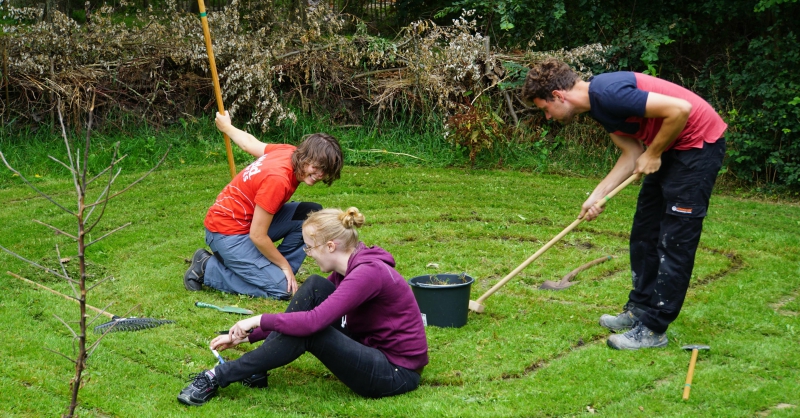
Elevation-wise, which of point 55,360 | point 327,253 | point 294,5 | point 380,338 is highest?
point 294,5

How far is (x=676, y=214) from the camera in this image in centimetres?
411

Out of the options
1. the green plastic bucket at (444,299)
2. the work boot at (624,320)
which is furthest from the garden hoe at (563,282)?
the green plastic bucket at (444,299)

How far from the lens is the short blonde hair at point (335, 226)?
12.0ft

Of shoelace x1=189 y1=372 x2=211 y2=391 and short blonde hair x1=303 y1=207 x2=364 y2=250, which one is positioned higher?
short blonde hair x1=303 y1=207 x2=364 y2=250

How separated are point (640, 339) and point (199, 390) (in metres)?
2.51

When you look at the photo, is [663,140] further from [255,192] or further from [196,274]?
[196,274]

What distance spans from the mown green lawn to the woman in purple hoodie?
0.41ft

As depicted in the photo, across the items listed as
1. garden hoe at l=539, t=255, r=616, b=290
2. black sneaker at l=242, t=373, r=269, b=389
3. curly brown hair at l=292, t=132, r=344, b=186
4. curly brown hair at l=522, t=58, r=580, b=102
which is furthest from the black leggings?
garden hoe at l=539, t=255, r=616, b=290

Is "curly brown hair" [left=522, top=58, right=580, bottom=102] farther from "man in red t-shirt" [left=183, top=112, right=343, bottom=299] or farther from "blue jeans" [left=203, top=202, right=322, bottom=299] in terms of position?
"blue jeans" [left=203, top=202, right=322, bottom=299]

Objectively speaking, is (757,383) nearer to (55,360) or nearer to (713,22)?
(55,360)

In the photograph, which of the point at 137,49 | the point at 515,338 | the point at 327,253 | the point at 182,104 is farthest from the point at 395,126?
the point at 327,253

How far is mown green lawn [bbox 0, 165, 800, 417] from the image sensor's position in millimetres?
3695

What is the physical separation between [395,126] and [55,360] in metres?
7.01

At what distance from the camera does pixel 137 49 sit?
10.4 m
